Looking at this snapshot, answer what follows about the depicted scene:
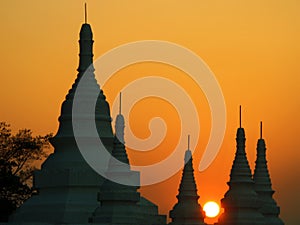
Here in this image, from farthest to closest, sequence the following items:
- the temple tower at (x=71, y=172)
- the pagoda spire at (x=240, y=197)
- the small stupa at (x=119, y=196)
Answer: the pagoda spire at (x=240, y=197) < the temple tower at (x=71, y=172) < the small stupa at (x=119, y=196)

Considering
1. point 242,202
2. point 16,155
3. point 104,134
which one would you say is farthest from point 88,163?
point 16,155

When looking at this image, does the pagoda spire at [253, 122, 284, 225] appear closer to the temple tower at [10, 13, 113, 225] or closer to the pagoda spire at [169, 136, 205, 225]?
the pagoda spire at [169, 136, 205, 225]

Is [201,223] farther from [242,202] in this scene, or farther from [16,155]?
[16,155]

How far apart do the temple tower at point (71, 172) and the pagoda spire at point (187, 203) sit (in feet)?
12.7

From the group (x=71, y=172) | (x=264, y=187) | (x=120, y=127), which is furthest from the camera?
(x=264, y=187)

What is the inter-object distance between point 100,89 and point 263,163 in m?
11.2

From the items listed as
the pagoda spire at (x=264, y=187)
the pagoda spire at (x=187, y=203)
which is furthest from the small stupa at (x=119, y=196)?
the pagoda spire at (x=264, y=187)

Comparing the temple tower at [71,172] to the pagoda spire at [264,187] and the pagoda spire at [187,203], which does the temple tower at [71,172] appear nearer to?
the pagoda spire at [187,203]

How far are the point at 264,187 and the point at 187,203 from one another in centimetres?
939

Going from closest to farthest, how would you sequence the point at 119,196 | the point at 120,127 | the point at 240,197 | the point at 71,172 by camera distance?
the point at 119,196, the point at 120,127, the point at 71,172, the point at 240,197

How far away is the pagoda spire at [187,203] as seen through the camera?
8900cm

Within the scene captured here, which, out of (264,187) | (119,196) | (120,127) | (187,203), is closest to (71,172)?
(187,203)

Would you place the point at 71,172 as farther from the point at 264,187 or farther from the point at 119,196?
the point at 264,187

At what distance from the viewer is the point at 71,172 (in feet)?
294
